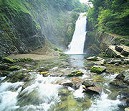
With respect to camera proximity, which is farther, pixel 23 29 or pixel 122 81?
pixel 23 29

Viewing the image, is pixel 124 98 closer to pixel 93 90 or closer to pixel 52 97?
pixel 93 90

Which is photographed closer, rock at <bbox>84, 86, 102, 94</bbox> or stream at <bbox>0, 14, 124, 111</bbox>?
stream at <bbox>0, 14, 124, 111</bbox>

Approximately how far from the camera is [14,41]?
26.8 m

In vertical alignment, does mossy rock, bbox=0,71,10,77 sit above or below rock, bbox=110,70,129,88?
below

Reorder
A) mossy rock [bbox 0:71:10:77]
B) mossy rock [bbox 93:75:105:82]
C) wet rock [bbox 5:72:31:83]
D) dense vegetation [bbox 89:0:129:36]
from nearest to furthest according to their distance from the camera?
mossy rock [bbox 93:75:105:82]
wet rock [bbox 5:72:31:83]
mossy rock [bbox 0:71:10:77]
dense vegetation [bbox 89:0:129:36]

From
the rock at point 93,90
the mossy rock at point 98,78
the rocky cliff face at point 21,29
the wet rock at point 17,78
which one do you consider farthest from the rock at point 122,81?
the rocky cliff face at point 21,29

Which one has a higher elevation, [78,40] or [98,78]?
[98,78]

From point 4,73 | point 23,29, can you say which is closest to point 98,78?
point 4,73

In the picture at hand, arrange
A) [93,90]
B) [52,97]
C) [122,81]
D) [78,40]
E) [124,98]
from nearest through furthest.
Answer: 1. [124,98]
2. [52,97]
3. [93,90]
4. [122,81]
5. [78,40]

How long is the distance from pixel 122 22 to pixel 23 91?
2349 centimetres

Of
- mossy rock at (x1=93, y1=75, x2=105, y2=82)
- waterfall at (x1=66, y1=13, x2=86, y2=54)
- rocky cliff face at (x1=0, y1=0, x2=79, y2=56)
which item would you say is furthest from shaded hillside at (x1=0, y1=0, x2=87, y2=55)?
mossy rock at (x1=93, y1=75, x2=105, y2=82)

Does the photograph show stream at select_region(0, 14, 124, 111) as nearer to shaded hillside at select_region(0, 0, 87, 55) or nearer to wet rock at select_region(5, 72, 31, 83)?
wet rock at select_region(5, 72, 31, 83)

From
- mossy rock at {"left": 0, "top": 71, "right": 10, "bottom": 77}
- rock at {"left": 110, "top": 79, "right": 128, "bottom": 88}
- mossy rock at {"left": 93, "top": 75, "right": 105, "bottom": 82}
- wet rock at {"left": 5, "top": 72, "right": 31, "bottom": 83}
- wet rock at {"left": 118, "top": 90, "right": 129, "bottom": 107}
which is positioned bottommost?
mossy rock at {"left": 0, "top": 71, "right": 10, "bottom": 77}

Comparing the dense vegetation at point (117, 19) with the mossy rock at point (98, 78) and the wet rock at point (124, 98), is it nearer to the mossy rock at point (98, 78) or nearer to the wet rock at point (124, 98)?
the mossy rock at point (98, 78)
